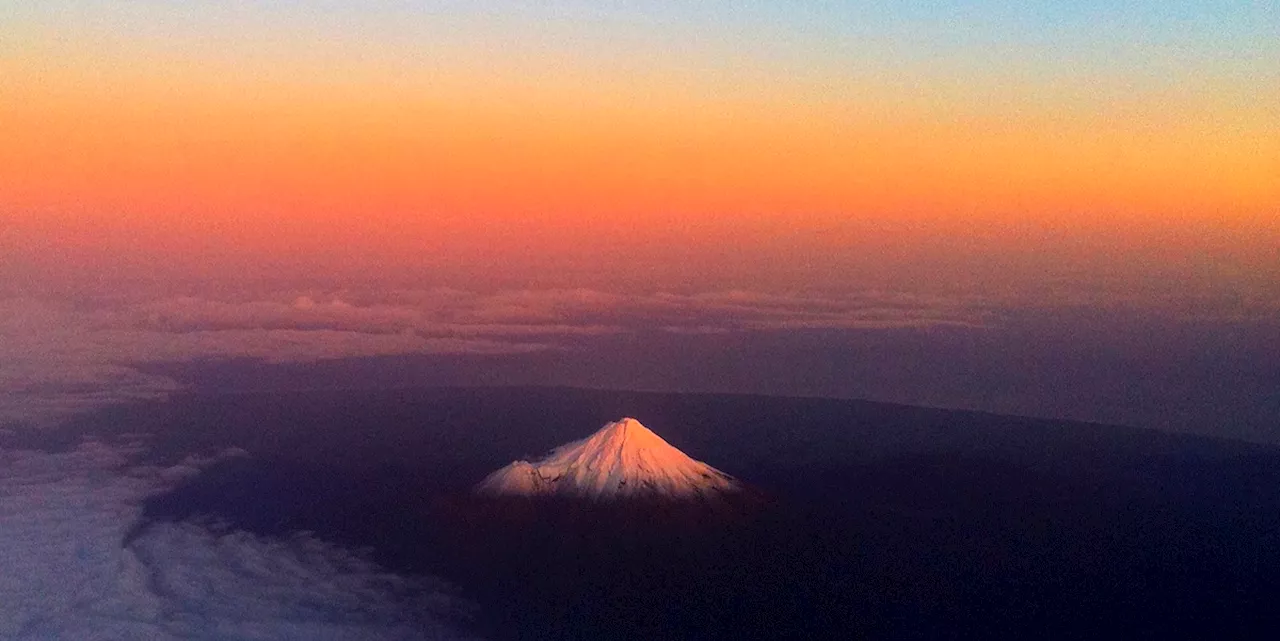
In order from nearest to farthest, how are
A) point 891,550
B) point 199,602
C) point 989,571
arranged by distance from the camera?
point 199,602 < point 989,571 < point 891,550

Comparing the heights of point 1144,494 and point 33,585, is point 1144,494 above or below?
above

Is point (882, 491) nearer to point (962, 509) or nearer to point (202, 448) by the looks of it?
point (962, 509)

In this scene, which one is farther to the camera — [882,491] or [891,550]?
[882,491]

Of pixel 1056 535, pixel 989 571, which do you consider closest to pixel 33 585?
pixel 989 571

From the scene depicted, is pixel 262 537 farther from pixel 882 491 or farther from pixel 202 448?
pixel 882 491

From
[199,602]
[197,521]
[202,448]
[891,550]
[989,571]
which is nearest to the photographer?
[199,602]

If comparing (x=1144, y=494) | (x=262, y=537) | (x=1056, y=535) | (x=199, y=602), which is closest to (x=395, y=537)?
(x=262, y=537)
